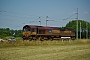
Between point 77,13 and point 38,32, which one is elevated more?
point 77,13

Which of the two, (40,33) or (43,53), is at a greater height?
(40,33)

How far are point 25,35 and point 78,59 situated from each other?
31.3m

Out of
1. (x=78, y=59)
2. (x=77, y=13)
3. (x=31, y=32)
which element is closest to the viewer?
(x=78, y=59)

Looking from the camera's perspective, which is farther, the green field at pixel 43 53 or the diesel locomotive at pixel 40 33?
the diesel locomotive at pixel 40 33

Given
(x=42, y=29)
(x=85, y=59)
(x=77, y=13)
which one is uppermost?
(x=77, y=13)

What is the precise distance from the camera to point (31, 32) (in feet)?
137

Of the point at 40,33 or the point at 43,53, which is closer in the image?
the point at 43,53

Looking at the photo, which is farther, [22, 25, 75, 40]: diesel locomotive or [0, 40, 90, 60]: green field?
[22, 25, 75, 40]: diesel locomotive

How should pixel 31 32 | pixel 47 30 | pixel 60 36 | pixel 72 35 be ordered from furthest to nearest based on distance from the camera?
pixel 72 35 < pixel 60 36 < pixel 47 30 < pixel 31 32

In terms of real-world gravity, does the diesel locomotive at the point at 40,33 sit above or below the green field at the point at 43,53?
above

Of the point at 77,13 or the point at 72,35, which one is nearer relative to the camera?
the point at 77,13

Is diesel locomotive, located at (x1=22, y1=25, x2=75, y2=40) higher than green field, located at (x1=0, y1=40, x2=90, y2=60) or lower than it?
higher

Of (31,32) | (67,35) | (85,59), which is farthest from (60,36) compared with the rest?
(85,59)

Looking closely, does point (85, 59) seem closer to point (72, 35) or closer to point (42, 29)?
point (42, 29)
